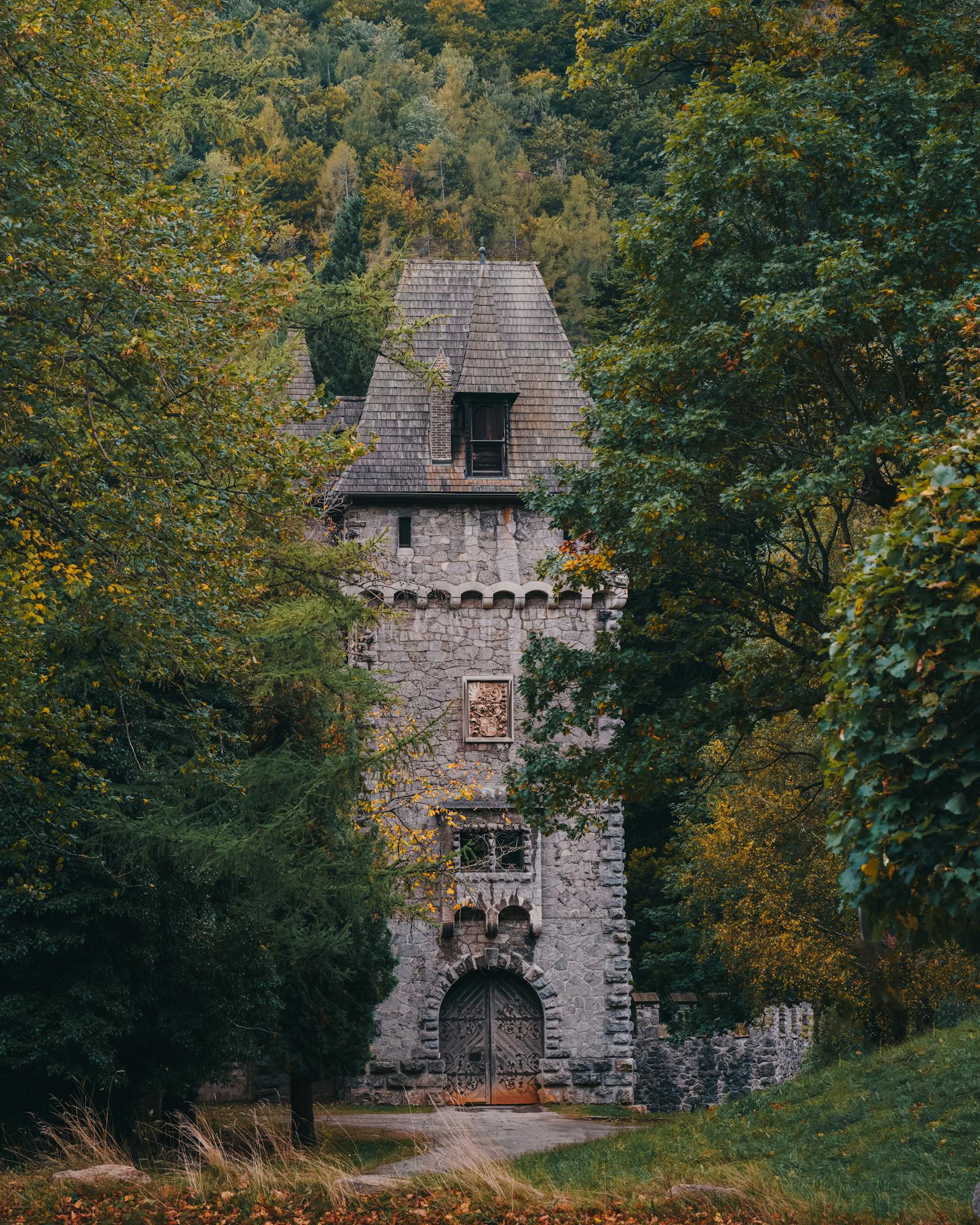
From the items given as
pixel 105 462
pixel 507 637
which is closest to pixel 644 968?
pixel 507 637

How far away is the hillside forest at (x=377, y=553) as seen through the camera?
10.1 m

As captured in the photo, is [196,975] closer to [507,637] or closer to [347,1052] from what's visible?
[347,1052]

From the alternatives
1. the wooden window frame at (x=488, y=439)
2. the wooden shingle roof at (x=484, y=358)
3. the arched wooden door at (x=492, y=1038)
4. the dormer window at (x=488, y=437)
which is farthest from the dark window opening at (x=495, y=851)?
the wooden shingle roof at (x=484, y=358)

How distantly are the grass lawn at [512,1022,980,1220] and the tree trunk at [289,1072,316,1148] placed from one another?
355 centimetres

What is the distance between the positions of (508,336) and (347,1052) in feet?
50.6

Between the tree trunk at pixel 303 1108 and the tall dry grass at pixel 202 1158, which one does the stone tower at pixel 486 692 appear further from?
the tall dry grass at pixel 202 1158

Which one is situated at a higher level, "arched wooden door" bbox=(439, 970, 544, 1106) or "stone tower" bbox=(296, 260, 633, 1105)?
"stone tower" bbox=(296, 260, 633, 1105)

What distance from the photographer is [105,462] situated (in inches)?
422

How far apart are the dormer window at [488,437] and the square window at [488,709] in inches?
160

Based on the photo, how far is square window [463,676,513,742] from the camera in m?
25.3

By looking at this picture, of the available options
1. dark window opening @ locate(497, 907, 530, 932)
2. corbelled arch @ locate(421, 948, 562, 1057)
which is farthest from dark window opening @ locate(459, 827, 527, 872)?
corbelled arch @ locate(421, 948, 562, 1057)

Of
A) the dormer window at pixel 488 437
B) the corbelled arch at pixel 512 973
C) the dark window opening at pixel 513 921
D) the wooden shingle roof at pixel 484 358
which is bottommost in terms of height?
the corbelled arch at pixel 512 973

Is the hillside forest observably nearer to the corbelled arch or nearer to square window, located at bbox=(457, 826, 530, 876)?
square window, located at bbox=(457, 826, 530, 876)

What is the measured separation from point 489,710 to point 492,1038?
582cm
